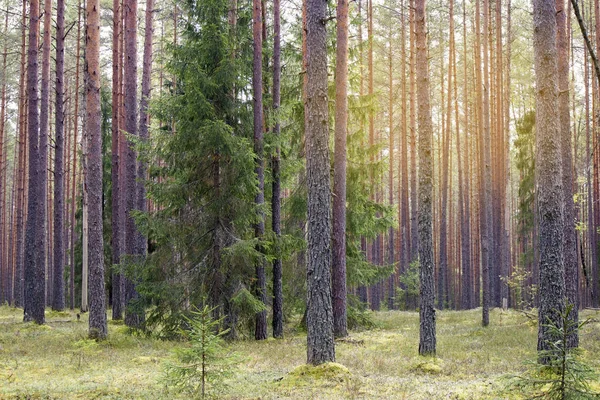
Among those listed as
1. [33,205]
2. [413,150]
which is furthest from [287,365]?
[413,150]

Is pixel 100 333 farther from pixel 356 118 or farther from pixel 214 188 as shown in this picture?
pixel 356 118

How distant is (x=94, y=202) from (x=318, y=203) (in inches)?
252

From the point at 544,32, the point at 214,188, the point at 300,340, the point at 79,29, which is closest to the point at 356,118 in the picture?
the point at 214,188

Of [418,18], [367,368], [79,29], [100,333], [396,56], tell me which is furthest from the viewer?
[396,56]

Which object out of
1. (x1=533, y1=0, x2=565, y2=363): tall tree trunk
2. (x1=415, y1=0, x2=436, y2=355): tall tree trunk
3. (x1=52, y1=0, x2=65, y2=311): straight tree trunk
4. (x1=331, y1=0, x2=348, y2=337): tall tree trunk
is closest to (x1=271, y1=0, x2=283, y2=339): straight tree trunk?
(x1=331, y1=0, x2=348, y2=337): tall tree trunk

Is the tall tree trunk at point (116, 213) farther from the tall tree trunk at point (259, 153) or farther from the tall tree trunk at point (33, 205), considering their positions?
the tall tree trunk at point (259, 153)

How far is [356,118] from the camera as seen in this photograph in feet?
55.1

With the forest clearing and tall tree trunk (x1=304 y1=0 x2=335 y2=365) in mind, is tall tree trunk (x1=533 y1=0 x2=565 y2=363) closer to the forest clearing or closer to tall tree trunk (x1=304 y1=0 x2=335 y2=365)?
the forest clearing

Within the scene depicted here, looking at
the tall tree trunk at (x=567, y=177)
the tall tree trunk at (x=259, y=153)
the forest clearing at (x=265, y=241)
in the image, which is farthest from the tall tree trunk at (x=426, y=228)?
the tall tree trunk at (x=259, y=153)

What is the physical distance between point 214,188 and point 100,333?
14.9 ft

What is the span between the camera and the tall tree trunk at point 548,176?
8648mm

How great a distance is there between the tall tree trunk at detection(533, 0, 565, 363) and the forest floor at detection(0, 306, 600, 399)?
44.2 inches

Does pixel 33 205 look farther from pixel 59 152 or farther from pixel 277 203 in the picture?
pixel 277 203

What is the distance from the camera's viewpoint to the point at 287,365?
10.2 meters
